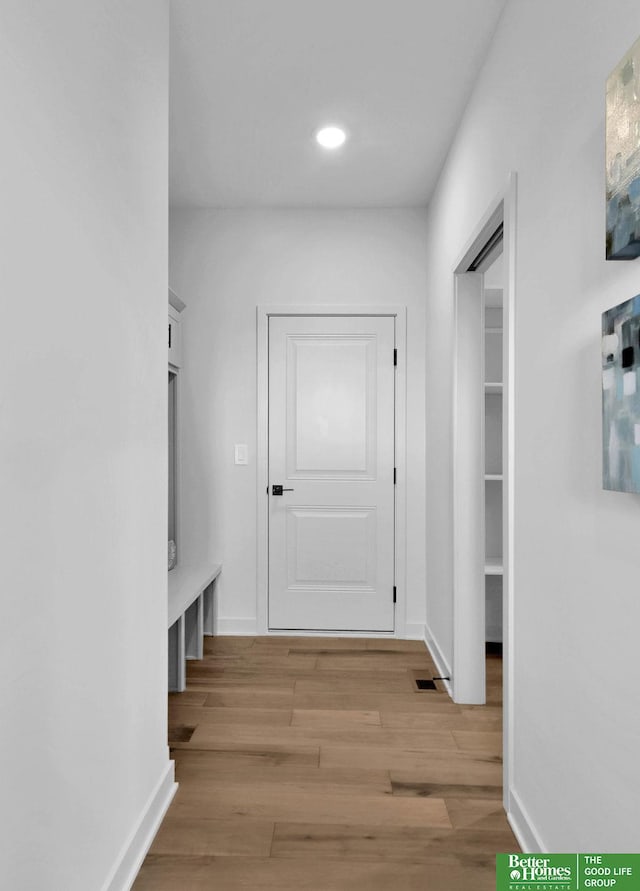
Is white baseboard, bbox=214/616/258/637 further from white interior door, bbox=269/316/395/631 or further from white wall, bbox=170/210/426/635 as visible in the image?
white interior door, bbox=269/316/395/631

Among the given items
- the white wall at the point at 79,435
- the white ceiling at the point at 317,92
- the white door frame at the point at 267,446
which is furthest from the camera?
the white door frame at the point at 267,446

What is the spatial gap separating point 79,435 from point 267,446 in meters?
2.57

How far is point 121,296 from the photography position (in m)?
1.65

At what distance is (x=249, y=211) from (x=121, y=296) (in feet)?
8.27

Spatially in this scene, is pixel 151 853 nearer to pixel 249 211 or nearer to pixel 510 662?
pixel 510 662

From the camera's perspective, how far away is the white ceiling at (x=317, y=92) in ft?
7.28

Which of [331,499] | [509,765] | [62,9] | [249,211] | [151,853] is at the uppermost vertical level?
[249,211]

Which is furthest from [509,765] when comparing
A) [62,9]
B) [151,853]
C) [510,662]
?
[62,9]

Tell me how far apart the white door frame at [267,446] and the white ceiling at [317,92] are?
26.1 inches

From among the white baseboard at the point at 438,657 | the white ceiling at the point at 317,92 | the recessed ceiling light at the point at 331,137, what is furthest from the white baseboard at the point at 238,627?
the recessed ceiling light at the point at 331,137

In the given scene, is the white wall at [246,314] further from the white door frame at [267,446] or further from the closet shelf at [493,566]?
the closet shelf at [493,566]

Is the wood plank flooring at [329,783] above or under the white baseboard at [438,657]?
under

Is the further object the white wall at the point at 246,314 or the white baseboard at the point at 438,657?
the white wall at the point at 246,314

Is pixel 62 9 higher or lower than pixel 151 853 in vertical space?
higher
